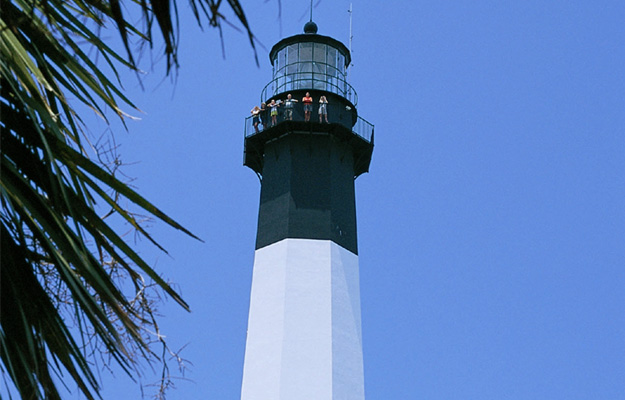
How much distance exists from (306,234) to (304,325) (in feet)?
7.35

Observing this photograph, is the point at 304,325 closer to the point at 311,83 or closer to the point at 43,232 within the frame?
the point at 311,83

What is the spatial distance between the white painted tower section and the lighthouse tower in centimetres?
2

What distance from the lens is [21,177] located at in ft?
10.4

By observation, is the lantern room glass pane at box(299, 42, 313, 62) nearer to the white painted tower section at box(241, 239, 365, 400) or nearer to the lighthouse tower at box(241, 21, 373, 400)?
the lighthouse tower at box(241, 21, 373, 400)

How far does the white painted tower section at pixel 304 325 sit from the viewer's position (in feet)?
69.4

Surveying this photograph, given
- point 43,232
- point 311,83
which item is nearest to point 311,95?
point 311,83

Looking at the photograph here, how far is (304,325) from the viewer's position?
21.7 m

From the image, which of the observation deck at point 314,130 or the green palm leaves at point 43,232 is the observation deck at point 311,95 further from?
the green palm leaves at point 43,232

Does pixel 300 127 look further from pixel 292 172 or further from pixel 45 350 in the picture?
pixel 45 350

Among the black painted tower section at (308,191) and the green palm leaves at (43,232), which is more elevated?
the black painted tower section at (308,191)

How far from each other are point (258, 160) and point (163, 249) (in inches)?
898

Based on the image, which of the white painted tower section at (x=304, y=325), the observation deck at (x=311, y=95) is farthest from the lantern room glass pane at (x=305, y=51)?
the white painted tower section at (x=304, y=325)

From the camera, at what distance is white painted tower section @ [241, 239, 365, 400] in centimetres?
2114

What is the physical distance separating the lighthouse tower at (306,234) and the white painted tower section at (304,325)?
0.02 m
